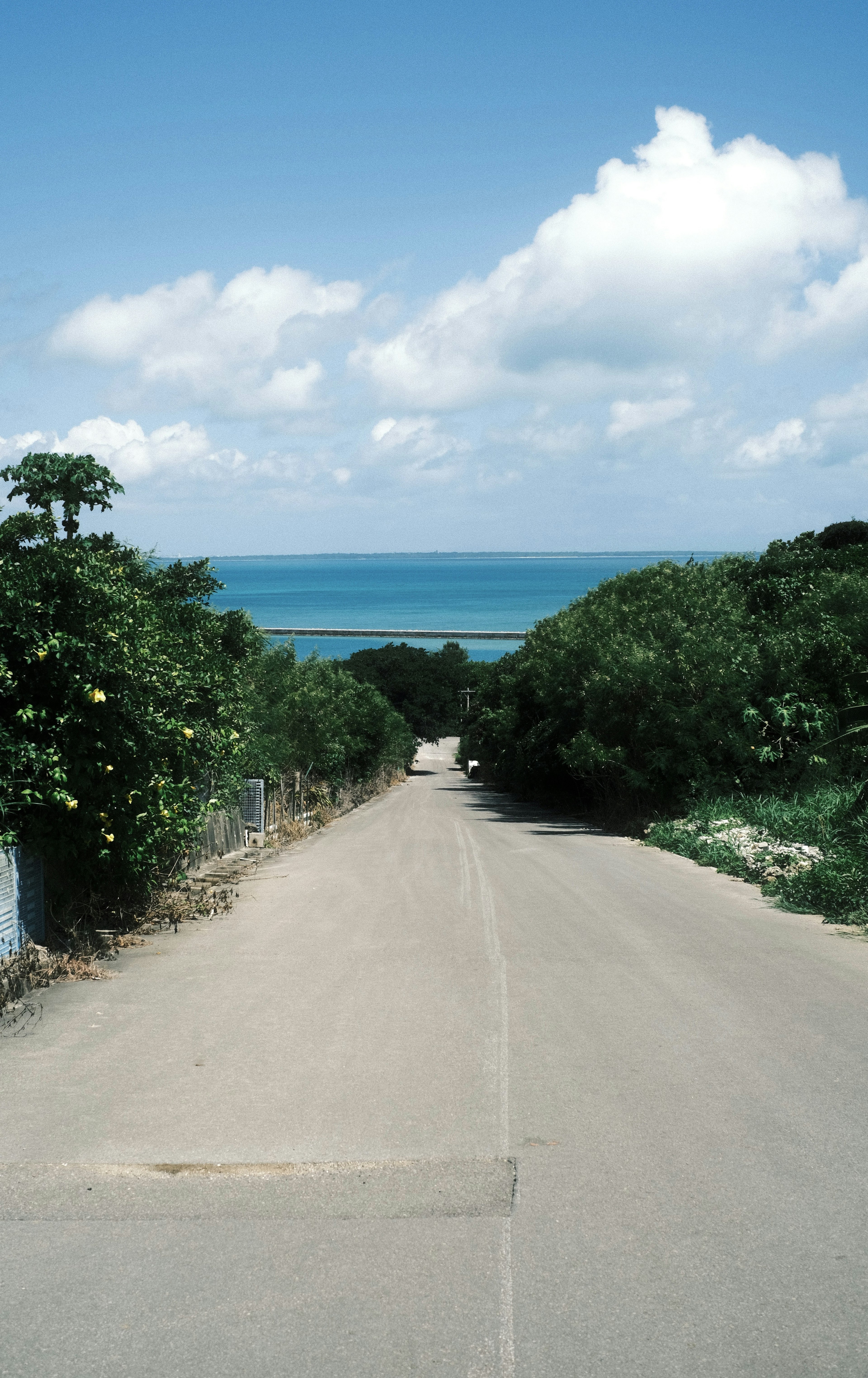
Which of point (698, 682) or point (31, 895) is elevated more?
point (698, 682)

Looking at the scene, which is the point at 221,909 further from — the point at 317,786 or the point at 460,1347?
the point at 317,786

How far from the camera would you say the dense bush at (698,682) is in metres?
27.7

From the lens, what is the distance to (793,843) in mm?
18125

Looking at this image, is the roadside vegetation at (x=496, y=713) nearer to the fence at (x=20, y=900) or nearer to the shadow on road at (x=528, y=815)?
the fence at (x=20, y=900)

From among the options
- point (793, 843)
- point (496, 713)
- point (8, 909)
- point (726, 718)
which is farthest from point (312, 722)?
point (8, 909)

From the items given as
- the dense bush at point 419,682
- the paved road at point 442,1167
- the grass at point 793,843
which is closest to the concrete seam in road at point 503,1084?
the paved road at point 442,1167

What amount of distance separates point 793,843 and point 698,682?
11.8 meters

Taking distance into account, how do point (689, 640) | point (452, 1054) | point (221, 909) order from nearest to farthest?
1. point (452, 1054)
2. point (221, 909)
3. point (689, 640)

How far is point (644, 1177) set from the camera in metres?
5.41

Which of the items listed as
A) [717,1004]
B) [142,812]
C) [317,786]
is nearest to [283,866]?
[142,812]

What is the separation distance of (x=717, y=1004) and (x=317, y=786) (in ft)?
110

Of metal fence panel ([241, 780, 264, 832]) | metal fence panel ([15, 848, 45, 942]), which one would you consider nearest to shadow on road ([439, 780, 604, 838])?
metal fence panel ([241, 780, 264, 832])

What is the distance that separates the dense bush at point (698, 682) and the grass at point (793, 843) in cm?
133

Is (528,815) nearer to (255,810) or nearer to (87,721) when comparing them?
(255,810)
